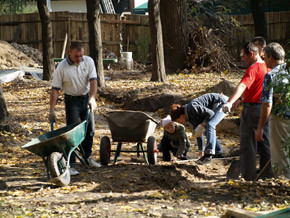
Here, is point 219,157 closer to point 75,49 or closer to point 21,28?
point 75,49

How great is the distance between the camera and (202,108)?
7605mm

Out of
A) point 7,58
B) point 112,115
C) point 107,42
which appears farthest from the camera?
point 107,42

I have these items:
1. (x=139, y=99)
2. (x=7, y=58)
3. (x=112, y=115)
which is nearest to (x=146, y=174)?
(x=112, y=115)

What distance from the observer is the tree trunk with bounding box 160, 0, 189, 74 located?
59.5 feet

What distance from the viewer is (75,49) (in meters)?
7.42

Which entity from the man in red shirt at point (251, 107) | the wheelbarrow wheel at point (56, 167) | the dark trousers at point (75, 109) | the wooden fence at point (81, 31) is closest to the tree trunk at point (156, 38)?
the dark trousers at point (75, 109)

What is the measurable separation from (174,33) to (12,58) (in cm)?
775

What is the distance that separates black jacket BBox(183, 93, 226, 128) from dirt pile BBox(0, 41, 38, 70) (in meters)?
15.1

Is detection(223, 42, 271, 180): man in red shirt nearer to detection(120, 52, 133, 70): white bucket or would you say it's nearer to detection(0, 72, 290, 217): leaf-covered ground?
detection(0, 72, 290, 217): leaf-covered ground

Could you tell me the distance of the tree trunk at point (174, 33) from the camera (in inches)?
714

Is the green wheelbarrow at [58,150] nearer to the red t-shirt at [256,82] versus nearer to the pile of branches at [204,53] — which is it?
the red t-shirt at [256,82]

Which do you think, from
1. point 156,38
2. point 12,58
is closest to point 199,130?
point 156,38

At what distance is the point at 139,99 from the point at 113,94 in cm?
127

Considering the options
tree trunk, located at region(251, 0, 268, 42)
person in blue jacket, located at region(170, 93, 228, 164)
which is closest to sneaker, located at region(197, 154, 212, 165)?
person in blue jacket, located at region(170, 93, 228, 164)
